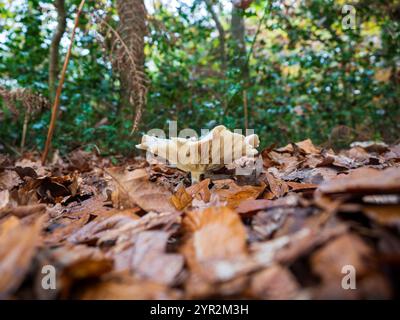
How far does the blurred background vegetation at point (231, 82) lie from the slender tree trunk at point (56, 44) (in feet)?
0.14

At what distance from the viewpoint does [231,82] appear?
4117 mm

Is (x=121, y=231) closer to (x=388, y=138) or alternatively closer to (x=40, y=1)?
(x=40, y=1)

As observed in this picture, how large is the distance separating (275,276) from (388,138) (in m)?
4.54

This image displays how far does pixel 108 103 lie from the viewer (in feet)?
15.0

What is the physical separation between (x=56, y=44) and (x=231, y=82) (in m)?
2.13

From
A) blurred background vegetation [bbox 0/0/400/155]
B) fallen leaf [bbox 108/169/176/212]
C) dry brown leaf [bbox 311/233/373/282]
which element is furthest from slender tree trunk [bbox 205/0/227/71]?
dry brown leaf [bbox 311/233/373/282]

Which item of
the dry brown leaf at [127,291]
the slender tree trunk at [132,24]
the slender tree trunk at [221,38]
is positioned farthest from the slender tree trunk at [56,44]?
the dry brown leaf at [127,291]

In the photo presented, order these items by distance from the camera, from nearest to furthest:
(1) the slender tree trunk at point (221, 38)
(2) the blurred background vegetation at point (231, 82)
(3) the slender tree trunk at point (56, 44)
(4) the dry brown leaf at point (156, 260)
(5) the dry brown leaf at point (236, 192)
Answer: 1. (4) the dry brown leaf at point (156, 260)
2. (5) the dry brown leaf at point (236, 192)
3. (3) the slender tree trunk at point (56, 44)
4. (2) the blurred background vegetation at point (231, 82)
5. (1) the slender tree trunk at point (221, 38)

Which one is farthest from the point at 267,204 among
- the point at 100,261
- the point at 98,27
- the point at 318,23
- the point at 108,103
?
the point at 318,23

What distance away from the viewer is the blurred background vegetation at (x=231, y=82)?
4230 millimetres

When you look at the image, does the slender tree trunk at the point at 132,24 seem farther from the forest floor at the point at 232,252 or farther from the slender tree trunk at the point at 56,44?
the forest floor at the point at 232,252

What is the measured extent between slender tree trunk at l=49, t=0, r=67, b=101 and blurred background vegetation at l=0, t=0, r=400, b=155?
4 cm

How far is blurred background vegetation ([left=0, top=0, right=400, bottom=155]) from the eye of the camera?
4.23 m

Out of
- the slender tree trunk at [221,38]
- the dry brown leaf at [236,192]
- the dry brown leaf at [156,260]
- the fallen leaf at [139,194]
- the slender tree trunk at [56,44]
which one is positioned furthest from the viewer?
the slender tree trunk at [221,38]
